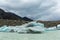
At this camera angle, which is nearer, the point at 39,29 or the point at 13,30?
the point at 39,29

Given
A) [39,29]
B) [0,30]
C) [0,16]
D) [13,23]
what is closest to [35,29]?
[39,29]

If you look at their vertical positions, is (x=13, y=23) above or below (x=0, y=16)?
below

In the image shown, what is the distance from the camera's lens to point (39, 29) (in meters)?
35.4

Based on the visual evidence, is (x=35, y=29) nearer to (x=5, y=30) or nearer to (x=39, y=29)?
(x=39, y=29)

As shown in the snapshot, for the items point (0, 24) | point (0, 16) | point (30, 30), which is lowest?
point (30, 30)

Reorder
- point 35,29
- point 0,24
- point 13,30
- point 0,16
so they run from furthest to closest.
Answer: point 0,16, point 0,24, point 13,30, point 35,29

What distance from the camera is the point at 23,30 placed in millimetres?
35938

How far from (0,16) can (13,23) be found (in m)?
41.0

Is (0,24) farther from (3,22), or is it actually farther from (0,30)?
(0,30)

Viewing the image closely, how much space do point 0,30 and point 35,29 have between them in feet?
39.5

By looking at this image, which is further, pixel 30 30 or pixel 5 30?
pixel 5 30

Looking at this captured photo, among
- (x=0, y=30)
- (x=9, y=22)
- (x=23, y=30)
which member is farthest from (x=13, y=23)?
(x=23, y=30)

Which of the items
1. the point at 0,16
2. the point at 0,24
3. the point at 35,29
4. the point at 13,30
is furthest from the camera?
the point at 0,16

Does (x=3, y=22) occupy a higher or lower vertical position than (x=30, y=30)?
higher
